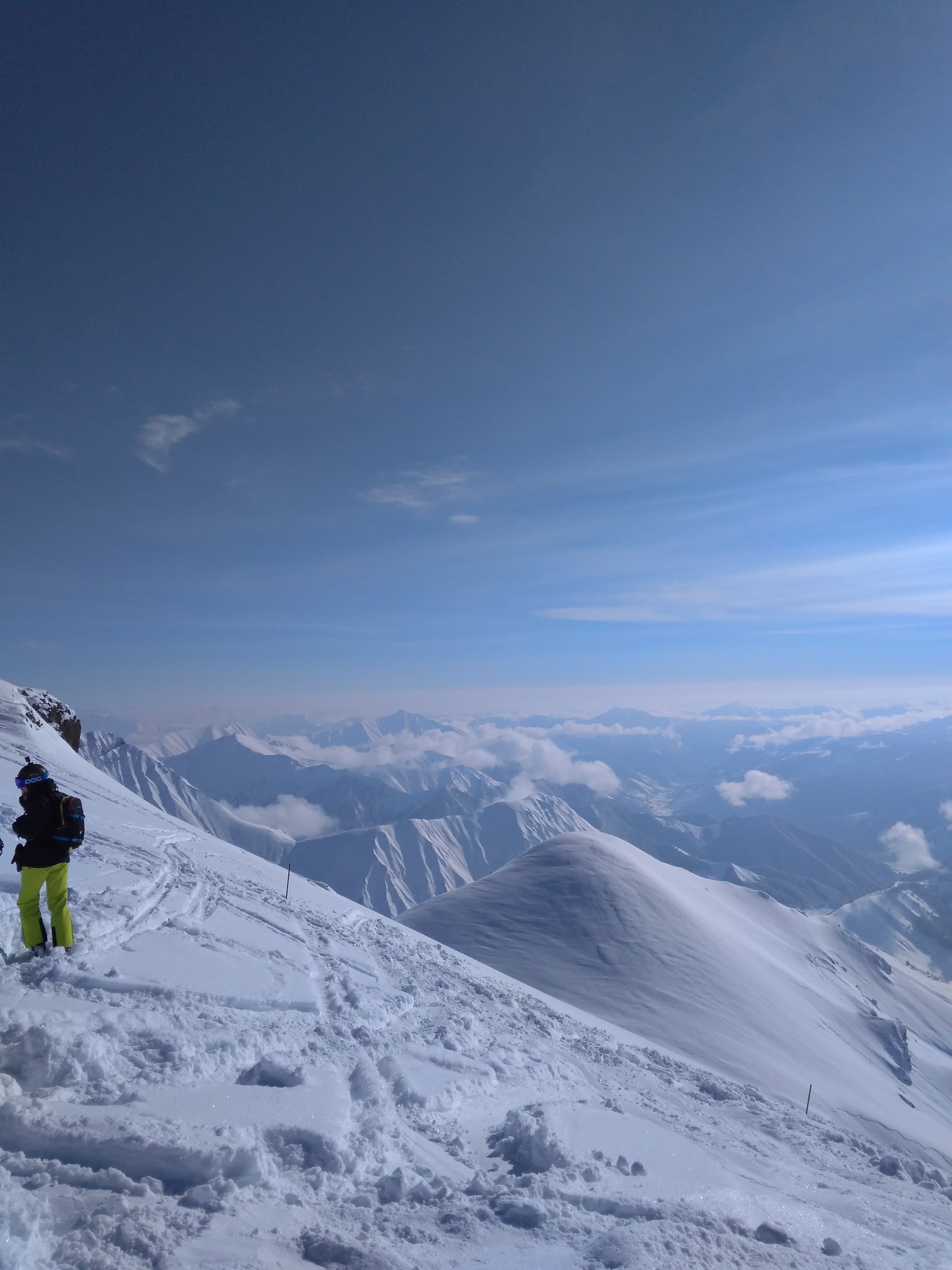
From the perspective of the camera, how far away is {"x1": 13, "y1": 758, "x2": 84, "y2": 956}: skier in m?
7.24

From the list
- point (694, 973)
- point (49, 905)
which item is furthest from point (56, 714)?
point (694, 973)

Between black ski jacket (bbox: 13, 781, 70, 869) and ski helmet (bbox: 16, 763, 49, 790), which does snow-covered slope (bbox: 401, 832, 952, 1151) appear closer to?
black ski jacket (bbox: 13, 781, 70, 869)

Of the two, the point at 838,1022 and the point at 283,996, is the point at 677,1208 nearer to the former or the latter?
the point at 283,996

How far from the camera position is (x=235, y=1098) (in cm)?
610

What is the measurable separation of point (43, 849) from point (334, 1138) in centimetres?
474

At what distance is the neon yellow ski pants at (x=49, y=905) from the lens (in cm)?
728

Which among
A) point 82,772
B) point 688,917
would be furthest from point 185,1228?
point 688,917

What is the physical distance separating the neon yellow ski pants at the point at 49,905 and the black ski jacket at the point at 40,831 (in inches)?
3.9

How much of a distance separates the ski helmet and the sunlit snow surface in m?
1.97

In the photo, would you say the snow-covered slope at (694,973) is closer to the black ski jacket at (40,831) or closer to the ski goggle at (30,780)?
the black ski jacket at (40,831)

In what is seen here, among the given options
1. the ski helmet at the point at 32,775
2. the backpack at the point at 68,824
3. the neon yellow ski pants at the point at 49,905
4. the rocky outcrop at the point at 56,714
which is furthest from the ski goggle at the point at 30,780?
the rocky outcrop at the point at 56,714

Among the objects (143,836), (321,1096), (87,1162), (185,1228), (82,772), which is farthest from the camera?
(82,772)

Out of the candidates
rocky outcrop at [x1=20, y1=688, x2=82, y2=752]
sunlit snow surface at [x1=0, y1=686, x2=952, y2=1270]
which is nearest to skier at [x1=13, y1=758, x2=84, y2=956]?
sunlit snow surface at [x1=0, y1=686, x2=952, y2=1270]

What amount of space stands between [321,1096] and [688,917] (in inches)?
1645
